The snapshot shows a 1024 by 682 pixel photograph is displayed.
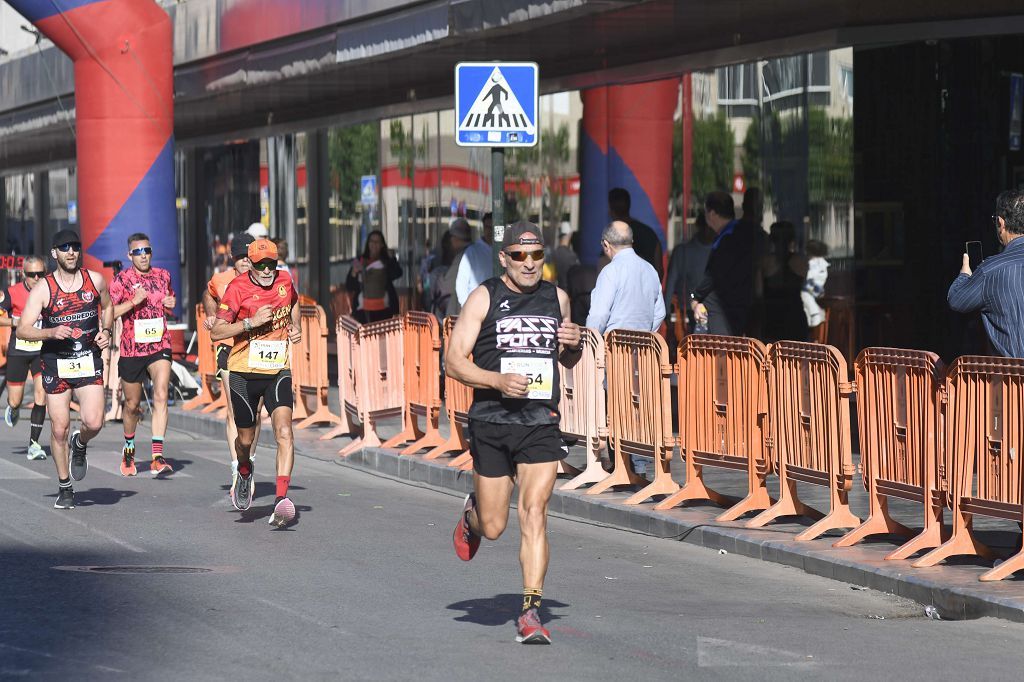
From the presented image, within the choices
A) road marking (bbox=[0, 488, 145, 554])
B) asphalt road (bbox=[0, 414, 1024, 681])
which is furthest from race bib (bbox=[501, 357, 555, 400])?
road marking (bbox=[0, 488, 145, 554])

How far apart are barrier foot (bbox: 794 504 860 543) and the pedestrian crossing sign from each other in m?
4.42

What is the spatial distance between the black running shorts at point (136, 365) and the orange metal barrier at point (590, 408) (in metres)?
4.00

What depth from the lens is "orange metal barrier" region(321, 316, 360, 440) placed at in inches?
637

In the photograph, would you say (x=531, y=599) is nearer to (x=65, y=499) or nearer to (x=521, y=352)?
(x=521, y=352)

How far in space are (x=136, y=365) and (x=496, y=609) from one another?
7.34m

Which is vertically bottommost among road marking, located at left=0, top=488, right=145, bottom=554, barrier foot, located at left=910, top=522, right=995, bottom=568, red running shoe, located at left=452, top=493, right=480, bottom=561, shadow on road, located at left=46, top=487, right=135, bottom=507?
shadow on road, located at left=46, top=487, right=135, bottom=507

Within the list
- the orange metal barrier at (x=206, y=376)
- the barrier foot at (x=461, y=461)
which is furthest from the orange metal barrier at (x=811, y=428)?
the orange metal barrier at (x=206, y=376)

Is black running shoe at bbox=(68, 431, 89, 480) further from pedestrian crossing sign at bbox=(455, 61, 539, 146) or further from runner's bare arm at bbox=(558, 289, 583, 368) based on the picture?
runner's bare arm at bbox=(558, 289, 583, 368)

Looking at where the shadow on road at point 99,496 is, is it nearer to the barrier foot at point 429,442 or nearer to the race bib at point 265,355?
the race bib at point 265,355

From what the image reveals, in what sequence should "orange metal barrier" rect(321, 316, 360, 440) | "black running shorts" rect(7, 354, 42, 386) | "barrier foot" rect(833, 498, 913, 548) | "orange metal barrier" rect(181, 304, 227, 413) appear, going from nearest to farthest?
"barrier foot" rect(833, 498, 913, 548)
"orange metal barrier" rect(321, 316, 360, 440)
"black running shorts" rect(7, 354, 42, 386)
"orange metal barrier" rect(181, 304, 227, 413)

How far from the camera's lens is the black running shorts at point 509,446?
25.6ft

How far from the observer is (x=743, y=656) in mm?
7367

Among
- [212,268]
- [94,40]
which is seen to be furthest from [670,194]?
[212,268]

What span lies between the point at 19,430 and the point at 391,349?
180 inches
